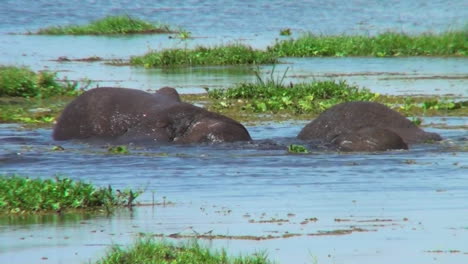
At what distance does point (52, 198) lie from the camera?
838cm

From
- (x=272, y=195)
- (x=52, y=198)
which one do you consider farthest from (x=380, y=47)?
(x=52, y=198)

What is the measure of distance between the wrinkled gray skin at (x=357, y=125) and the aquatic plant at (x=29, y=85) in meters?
6.00

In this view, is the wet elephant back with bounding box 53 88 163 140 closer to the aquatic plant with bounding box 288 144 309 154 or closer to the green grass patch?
the aquatic plant with bounding box 288 144 309 154

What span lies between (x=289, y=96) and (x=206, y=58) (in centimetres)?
877

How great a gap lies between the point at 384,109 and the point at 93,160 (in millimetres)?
3076

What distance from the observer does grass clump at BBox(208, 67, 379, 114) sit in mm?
16203

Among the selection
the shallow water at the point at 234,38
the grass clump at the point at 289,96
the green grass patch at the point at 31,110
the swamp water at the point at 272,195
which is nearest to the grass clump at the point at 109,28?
the shallow water at the point at 234,38

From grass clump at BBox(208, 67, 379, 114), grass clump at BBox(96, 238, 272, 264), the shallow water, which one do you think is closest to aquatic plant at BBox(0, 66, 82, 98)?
the shallow water

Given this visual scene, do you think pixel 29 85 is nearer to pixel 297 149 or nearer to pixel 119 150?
pixel 119 150

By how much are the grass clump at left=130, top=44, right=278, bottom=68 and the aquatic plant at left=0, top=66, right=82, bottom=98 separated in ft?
20.4

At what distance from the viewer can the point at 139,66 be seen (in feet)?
81.1

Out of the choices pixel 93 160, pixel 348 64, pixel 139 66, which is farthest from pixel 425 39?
pixel 93 160

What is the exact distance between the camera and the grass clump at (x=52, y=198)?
8.33m

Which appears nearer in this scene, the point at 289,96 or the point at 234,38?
the point at 289,96
